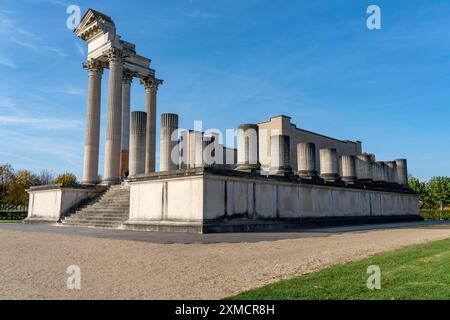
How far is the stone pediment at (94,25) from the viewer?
107ft

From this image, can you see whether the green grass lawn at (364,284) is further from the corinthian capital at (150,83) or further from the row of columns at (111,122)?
the corinthian capital at (150,83)

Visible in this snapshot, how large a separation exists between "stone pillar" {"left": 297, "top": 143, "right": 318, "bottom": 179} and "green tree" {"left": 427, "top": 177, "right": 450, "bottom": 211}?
60470mm

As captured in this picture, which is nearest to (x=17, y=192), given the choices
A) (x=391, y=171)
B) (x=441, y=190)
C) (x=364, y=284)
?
(x=391, y=171)

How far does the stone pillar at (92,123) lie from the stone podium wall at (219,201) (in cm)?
990

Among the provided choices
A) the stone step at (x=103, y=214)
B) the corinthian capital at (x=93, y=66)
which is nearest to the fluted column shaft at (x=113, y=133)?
the corinthian capital at (x=93, y=66)

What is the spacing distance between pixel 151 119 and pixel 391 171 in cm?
2986

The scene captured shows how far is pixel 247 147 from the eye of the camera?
2452 cm

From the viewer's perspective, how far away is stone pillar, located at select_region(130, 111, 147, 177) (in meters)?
29.3

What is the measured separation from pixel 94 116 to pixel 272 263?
27100mm

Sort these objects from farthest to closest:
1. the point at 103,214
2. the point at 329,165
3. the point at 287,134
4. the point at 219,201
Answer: the point at 287,134 → the point at 329,165 → the point at 103,214 → the point at 219,201

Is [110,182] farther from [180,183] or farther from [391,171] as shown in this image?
[391,171]

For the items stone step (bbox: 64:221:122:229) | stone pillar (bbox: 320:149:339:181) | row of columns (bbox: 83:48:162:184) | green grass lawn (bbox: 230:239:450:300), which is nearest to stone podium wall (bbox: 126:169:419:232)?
stone step (bbox: 64:221:122:229)

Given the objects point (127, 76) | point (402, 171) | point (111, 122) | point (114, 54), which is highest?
point (114, 54)
